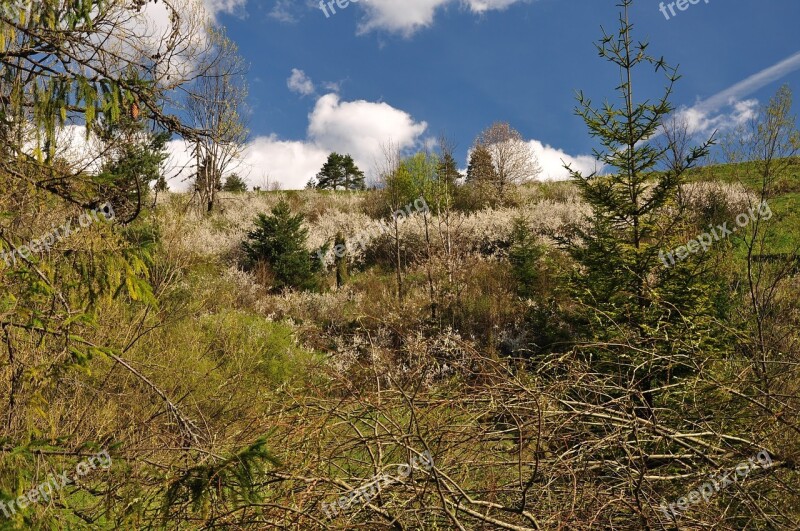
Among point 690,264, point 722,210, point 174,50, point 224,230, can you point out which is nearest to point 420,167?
point 224,230

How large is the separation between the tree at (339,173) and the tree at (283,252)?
1416 inches

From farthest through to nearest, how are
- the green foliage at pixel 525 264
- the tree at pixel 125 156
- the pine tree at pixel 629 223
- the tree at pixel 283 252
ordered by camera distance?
the tree at pixel 283 252 < the green foliage at pixel 525 264 < the pine tree at pixel 629 223 < the tree at pixel 125 156

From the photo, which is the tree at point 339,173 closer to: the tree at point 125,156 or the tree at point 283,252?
the tree at point 283,252

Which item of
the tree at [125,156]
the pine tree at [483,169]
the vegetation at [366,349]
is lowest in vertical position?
the vegetation at [366,349]

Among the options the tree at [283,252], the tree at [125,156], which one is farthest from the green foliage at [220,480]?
the tree at [283,252]

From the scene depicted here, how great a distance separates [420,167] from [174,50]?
31152 millimetres

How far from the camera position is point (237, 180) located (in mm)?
40031

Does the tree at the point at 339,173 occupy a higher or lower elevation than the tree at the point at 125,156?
higher

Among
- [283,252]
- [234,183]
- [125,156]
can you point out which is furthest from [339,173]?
[125,156]

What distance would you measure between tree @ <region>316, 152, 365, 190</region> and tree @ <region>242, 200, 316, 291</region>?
118 feet

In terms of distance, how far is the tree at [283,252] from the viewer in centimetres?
1895

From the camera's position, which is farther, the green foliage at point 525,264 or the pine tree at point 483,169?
the pine tree at point 483,169

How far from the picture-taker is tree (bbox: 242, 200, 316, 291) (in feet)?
62.2

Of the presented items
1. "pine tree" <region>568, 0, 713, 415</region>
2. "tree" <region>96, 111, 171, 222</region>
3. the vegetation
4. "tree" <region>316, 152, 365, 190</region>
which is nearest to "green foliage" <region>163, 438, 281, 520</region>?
the vegetation
